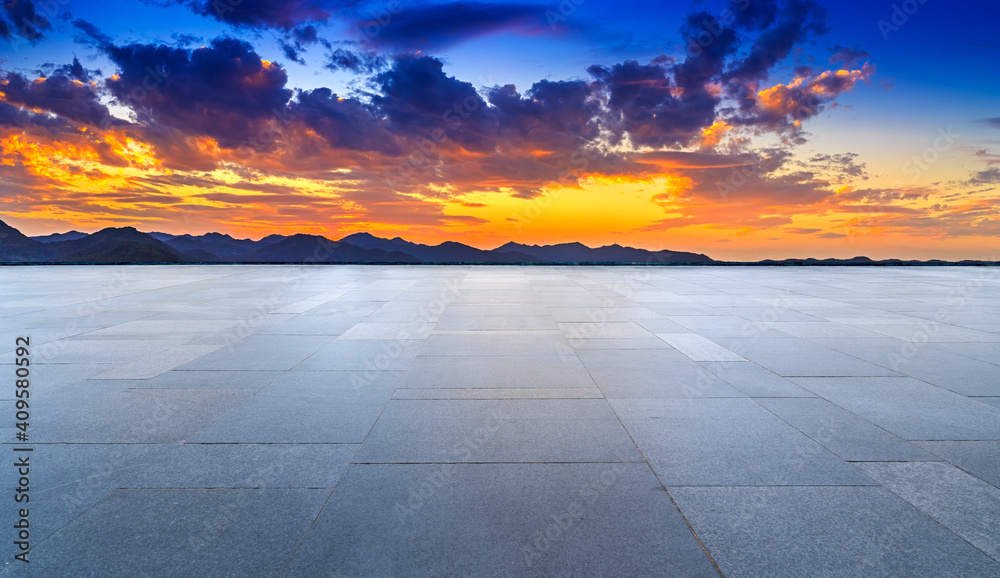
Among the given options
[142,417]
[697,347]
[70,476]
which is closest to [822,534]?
[697,347]

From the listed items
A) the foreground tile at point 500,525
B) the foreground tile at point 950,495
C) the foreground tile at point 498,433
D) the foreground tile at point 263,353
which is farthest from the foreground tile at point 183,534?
the foreground tile at point 950,495

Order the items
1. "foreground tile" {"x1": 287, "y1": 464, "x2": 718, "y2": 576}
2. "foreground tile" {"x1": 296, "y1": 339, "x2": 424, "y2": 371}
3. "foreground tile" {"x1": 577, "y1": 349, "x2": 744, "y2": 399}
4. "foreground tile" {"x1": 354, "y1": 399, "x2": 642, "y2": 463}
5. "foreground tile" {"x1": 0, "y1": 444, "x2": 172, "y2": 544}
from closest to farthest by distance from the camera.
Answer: "foreground tile" {"x1": 287, "y1": 464, "x2": 718, "y2": 576}, "foreground tile" {"x1": 0, "y1": 444, "x2": 172, "y2": 544}, "foreground tile" {"x1": 354, "y1": 399, "x2": 642, "y2": 463}, "foreground tile" {"x1": 577, "y1": 349, "x2": 744, "y2": 399}, "foreground tile" {"x1": 296, "y1": 339, "x2": 424, "y2": 371}

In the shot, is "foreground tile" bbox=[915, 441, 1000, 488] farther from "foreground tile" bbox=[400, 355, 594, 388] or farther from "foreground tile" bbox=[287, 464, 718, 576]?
"foreground tile" bbox=[400, 355, 594, 388]

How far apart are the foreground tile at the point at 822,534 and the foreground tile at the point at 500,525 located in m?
0.25

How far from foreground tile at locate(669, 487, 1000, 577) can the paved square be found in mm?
19

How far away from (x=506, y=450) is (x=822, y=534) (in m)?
2.65

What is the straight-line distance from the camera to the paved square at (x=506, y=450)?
132 inches

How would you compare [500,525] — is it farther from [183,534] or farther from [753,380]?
[753,380]

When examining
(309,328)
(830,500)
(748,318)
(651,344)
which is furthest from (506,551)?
(748,318)

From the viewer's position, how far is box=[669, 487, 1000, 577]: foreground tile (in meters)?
3.21

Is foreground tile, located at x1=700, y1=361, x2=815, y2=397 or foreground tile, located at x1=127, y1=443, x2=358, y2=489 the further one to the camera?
foreground tile, located at x1=700, y1=361, x2=815, y2=397

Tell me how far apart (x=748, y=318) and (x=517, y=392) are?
28.1ft

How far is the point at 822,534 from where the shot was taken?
353cm

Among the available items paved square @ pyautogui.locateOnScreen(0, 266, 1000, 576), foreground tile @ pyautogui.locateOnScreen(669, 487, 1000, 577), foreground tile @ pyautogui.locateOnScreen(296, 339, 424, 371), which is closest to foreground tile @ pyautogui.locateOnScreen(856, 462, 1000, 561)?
paved square @ pyautogui.locateOnScreen(0, 266, 1000, 576)
